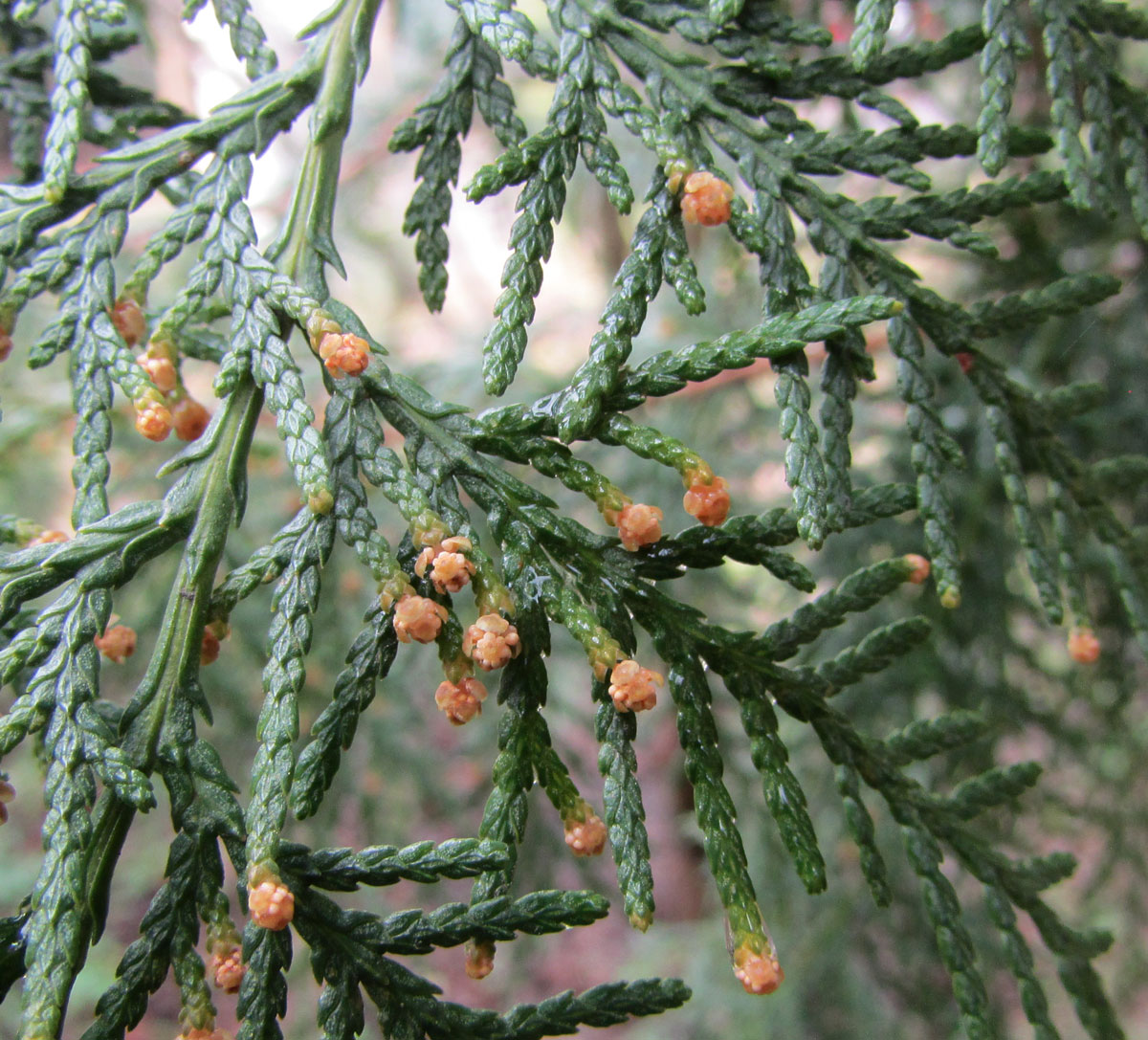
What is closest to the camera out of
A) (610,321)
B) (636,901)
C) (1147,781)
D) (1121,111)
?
(636,901)

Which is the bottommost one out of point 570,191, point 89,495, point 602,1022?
point 602,1022

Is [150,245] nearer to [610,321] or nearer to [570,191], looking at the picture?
[610,321]

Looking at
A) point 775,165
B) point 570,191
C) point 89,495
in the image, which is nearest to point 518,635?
point 89,495

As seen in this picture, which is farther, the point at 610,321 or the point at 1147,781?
the point at 1147,781

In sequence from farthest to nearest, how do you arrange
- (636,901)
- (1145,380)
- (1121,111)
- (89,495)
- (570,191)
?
(570,191), (1145,380), (1121,111), (89,495), (636,901)

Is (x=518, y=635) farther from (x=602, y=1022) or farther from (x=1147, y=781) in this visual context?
(x=1147, y=781)

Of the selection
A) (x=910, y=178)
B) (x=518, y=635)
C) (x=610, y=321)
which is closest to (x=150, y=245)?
(x=610, y=321)

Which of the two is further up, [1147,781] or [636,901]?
[1147,781]
